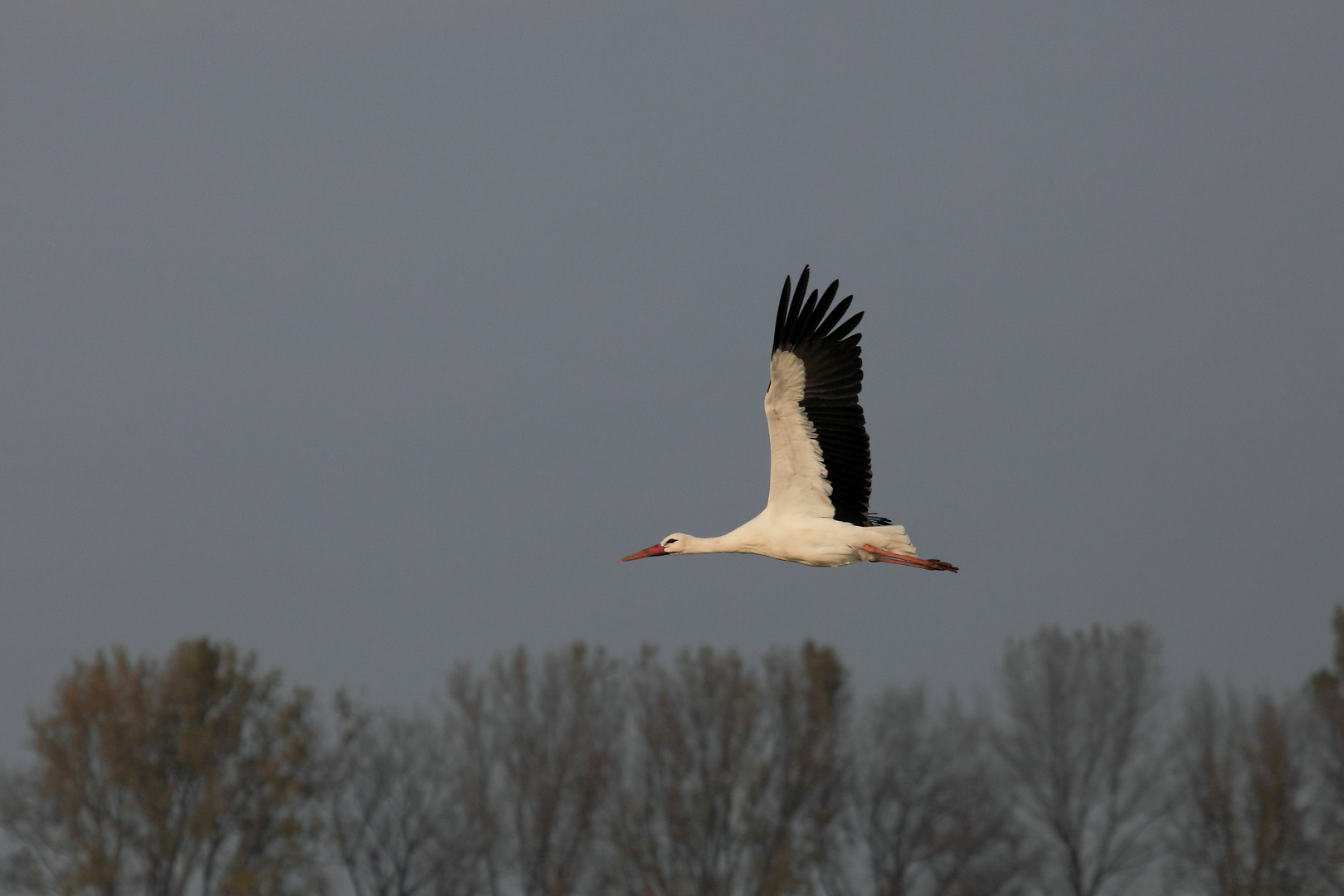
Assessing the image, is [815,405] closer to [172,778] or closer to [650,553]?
[650,553]

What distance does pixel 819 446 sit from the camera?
15891 mm

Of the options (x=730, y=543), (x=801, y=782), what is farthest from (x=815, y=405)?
(x=801, y=782)

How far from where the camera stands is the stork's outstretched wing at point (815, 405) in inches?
623

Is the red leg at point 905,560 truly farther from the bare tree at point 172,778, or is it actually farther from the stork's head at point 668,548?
the bare tree at point 172,778

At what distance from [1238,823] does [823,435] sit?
26.1 m

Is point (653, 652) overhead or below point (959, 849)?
overhead

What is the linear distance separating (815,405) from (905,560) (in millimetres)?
1641

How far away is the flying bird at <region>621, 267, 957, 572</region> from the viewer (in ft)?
52.0

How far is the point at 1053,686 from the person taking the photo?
41781 millimetres

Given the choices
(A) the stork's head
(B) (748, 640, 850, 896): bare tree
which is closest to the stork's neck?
(A) the stork's head

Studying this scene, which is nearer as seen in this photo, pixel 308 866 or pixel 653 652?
pixel 308 866

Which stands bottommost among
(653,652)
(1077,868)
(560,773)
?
(1077,868)

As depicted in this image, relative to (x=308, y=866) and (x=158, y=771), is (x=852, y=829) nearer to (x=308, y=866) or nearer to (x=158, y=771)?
(x=308, y=866)

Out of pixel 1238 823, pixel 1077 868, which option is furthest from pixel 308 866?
pixel 1238 823
